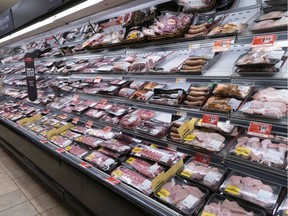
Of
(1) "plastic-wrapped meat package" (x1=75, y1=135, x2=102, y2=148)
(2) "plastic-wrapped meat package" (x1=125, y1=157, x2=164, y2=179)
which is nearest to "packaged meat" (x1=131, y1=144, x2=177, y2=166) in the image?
(2) "plastic-wrapped meat package" (x1=125, y1=157, x2=164, y2=179)

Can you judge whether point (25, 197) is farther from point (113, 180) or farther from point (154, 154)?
point (154, 154)

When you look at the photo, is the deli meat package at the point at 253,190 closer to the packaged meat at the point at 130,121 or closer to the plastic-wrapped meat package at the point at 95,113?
the packaged meat at the point at 130,121

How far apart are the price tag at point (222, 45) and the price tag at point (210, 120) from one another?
1.63 ft

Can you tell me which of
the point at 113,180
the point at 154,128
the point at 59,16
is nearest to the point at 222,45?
the point at 154,128

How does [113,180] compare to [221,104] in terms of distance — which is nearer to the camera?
[221,104]

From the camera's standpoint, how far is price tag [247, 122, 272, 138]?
60.2 inches

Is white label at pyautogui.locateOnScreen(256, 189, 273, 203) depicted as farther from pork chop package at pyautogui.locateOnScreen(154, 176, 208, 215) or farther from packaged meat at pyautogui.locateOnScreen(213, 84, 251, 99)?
packaged meat at pyautogui.locateOnScreen(213, 84, 251, 99)

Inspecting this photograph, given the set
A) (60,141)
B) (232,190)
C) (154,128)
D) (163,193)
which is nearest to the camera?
(232,190)

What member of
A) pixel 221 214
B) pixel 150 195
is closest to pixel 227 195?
pixel 221 214

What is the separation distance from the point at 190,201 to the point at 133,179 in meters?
0.55

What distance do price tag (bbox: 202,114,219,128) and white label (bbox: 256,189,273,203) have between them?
562mm

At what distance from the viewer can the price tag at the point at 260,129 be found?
5.02 feet

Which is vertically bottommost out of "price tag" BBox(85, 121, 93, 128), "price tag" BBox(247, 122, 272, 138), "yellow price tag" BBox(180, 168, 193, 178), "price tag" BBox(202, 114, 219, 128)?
"price tag" BBox(85, 121, 93, 128)

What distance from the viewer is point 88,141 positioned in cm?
267
